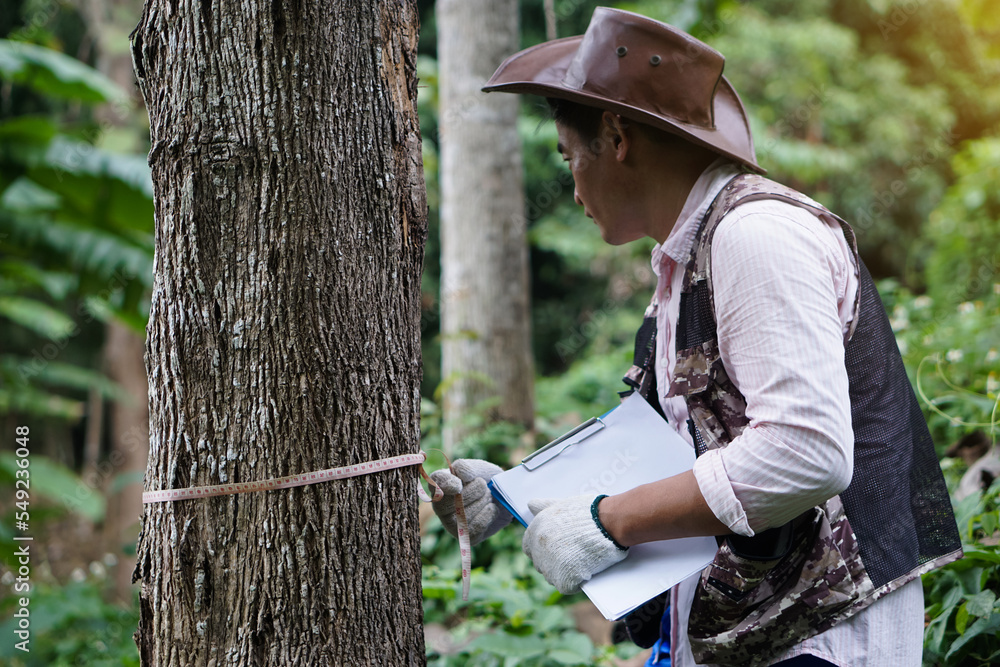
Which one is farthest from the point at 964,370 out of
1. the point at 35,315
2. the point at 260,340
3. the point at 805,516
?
the point at 35,315

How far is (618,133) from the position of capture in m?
1.41

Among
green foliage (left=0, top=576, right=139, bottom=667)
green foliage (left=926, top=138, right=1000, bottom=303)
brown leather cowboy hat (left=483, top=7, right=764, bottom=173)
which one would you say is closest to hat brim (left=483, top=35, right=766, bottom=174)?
brown leather cowboy hat (left=483, top=7, right=764, bottom=173)

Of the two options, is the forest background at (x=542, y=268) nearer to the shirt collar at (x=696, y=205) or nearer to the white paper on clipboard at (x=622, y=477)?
the white paper on clipboard at (x=622, y=477)

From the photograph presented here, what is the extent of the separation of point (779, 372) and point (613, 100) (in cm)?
58

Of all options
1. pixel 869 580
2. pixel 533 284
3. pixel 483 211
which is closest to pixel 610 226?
pixel 869 580

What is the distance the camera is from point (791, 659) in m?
1.30

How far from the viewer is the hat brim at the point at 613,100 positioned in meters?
1.35

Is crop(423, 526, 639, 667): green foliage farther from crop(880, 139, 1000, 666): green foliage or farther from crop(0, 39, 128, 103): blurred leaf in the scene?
crop(0, 39, 128, 103): blurred leaf

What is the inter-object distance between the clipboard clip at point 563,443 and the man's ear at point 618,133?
0.52 meters

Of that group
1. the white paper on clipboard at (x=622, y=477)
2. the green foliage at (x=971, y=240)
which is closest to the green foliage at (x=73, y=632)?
the white paper on clipboard at (x=622, y=477)

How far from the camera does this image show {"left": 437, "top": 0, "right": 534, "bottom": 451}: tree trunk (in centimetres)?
466

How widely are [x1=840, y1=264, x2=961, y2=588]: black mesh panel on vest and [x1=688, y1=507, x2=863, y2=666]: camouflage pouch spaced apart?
0.05 metres

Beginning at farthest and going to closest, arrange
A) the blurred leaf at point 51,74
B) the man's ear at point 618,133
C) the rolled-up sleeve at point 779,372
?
the blurred leaf at point 51,74 → the man's ear at point 618,133 → the rolled-up sleeve at point 779,372

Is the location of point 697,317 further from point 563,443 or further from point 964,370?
point 964,370
